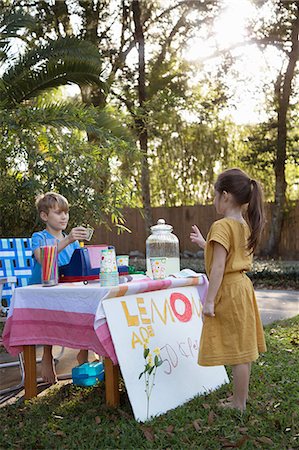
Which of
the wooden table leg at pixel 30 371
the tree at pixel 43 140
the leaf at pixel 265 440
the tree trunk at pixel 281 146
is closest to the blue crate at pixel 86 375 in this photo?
the wooden table leg at pixel 30 371

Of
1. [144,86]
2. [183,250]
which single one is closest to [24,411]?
[144,86]

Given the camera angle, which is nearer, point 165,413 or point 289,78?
point 165,413

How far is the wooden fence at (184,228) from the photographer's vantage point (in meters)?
17.9

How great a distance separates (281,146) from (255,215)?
1370 centimetres

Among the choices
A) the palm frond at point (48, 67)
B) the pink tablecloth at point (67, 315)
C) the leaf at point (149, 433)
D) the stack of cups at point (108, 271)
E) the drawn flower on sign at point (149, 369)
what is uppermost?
the palm frond at point (48, 67)

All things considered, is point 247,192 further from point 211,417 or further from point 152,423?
point 152,423

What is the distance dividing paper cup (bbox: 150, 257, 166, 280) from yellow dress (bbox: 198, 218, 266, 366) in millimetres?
426

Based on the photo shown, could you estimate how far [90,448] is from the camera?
326 centimetres

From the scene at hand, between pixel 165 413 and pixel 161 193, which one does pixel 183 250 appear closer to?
pixel 161 193

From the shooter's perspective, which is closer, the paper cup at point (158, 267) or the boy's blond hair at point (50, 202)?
the paper cup at point (158, 267)

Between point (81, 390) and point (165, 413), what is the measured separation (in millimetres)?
842

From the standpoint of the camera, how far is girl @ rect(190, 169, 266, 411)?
11.9 feet

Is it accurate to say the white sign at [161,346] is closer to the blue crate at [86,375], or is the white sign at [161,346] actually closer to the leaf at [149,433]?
the leaf at [149,433]

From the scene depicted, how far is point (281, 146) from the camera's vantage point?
16953 mm
